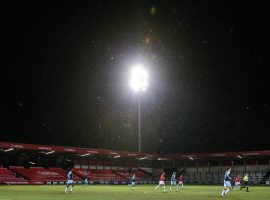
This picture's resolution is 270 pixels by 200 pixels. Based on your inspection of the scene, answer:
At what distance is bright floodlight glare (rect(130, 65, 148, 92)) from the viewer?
2377 inches

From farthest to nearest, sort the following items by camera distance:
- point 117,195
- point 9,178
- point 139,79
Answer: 1. point 9,178
2. point 139,79
3. point 117,195

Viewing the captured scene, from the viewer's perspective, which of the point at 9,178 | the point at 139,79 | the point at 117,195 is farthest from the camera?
the point at 9,178

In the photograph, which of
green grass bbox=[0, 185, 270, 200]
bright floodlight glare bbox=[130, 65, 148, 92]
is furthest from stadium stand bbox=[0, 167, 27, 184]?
bright floodlight glare bbox=[130, 65, 148, 92]

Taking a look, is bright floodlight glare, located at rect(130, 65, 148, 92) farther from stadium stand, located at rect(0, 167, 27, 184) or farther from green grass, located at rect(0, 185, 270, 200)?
stadium stand, located at rect(0, 167, 27, 184)

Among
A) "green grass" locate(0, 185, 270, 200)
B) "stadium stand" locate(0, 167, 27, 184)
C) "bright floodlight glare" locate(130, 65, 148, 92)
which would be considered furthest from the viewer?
"bright floodlight glare" locate(130, 65, 148, 92)

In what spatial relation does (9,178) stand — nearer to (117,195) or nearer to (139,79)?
(139,79)

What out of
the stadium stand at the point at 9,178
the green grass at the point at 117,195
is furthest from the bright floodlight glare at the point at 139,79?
the stadium stand at the point at 9,178

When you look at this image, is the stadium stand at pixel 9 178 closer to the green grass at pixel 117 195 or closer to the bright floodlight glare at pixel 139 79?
the green grass at pixel 117 195

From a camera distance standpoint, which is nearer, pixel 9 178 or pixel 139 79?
pixel 139 79

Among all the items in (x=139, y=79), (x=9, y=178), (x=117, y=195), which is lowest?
(x=9, y=178)

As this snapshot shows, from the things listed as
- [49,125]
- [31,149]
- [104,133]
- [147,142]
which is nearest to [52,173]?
[31,149]

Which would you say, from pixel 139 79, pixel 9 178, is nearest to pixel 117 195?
pixel 139 79

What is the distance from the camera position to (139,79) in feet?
198

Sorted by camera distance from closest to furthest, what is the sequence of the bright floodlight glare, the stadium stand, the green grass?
the green grass → the stadium stand → the bright floodlight glare
